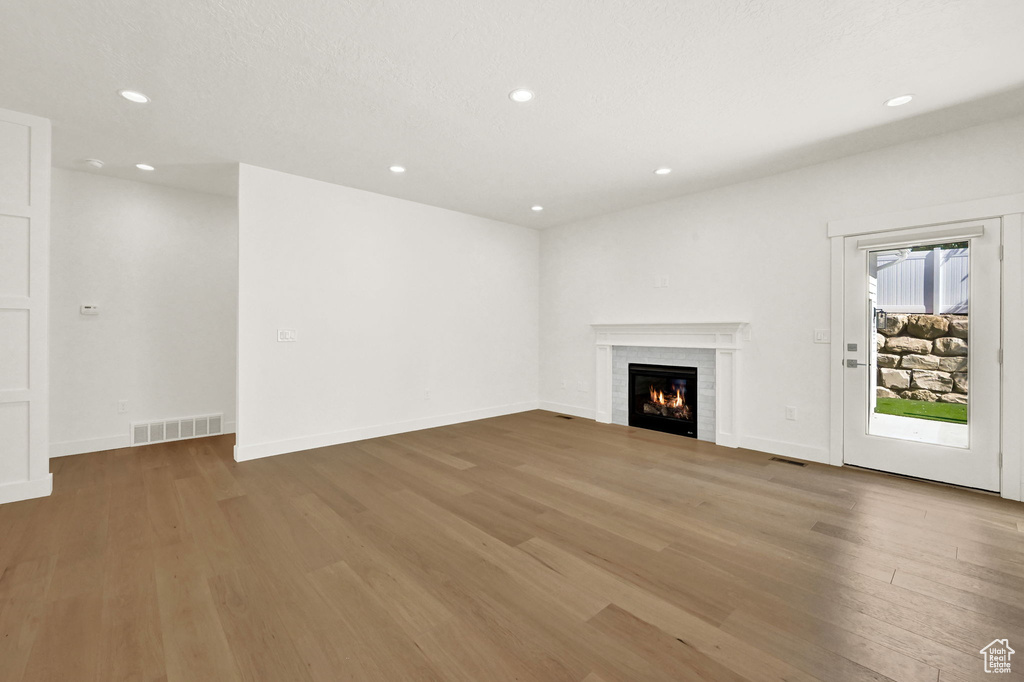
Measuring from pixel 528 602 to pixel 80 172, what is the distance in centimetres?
560

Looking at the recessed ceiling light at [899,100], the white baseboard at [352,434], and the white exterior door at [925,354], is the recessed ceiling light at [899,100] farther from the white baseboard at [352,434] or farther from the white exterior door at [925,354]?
the white baseboard at [352,434]

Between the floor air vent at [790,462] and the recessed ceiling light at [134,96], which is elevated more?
the recessed ceiling light at [134,96]

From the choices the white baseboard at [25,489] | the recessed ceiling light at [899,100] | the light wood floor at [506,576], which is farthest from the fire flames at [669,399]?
the white baseboard at [25,489]

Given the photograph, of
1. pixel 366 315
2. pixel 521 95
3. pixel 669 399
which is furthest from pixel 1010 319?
pixel 366 315

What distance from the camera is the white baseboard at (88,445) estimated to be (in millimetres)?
4055

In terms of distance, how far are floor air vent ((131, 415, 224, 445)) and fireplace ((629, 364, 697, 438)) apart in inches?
195

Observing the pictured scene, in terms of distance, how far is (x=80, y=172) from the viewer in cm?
416

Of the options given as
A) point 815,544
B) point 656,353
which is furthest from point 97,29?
point 656,353

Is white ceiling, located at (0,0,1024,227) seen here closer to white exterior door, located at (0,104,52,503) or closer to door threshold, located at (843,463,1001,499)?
white exterior door, located at (0,104,52,503)

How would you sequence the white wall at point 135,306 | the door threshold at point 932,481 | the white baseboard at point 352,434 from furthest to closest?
1. the white wall at point 135,306
2. the white baseboard at point 352,434
3. the door threshold at point 932,481

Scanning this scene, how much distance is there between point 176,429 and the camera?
4672 mm

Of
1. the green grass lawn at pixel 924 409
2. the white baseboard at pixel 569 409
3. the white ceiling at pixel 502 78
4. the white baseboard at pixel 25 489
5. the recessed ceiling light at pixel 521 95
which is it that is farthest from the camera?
the white baseboard at pixel 569 409

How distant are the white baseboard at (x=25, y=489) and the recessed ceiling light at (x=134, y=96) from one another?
2.72m

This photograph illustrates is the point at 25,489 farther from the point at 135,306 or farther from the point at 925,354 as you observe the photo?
the point at 925,354
